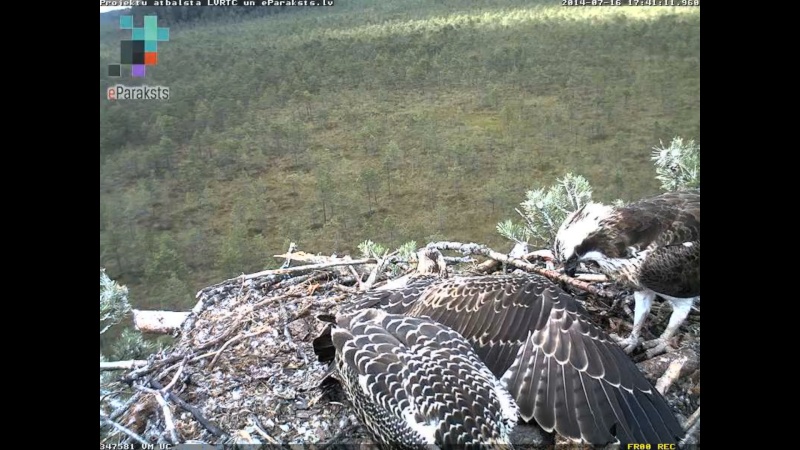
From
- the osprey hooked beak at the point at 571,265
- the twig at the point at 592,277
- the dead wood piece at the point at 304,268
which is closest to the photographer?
the osprey hooked beak at the point at 571,265

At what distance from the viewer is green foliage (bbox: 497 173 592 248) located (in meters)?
4.32

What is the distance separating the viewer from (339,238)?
171 inches

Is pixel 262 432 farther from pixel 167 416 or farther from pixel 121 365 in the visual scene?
pixel 121 365

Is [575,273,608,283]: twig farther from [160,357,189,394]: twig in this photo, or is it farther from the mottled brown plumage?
[160,357,189,394]: twig

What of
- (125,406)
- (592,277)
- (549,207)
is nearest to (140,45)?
(125,406)

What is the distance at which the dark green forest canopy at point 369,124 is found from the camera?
13.9 ft

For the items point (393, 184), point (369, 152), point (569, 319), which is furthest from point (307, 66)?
point (569, 319)

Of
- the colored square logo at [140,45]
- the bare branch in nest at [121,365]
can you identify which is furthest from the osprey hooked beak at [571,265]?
the colored square logo at [140,45]

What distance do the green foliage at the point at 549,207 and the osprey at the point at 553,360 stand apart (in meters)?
0.62

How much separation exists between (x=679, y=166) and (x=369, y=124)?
2158 mm

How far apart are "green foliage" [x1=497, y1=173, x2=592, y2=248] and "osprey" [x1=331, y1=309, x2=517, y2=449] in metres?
1.12

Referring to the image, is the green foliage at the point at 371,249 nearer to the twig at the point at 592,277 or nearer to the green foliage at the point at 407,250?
the green foliage at the point at 407,250

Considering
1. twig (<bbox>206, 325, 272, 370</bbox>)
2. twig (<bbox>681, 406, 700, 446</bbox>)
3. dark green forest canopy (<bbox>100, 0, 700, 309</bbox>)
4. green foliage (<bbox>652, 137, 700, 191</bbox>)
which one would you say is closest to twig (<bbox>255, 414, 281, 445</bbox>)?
twig (<bbox>206, 325, 272, 370</bbox>)

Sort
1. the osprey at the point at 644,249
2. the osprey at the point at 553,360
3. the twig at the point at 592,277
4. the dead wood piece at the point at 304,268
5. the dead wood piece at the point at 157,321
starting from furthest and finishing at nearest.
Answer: the twig at the point at 592,277
the dead wood piece at the point at 304,268
the dead wood piece at the point at 157,321
the osprey at the point at 644,249
the osprey at the point at 553,360
